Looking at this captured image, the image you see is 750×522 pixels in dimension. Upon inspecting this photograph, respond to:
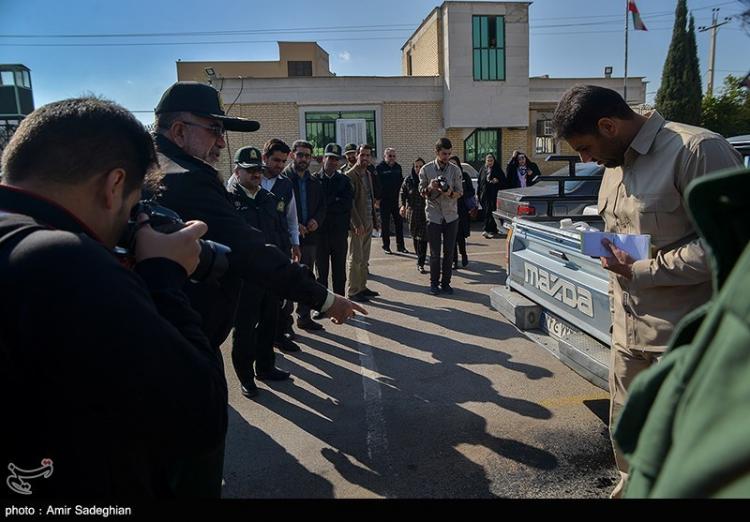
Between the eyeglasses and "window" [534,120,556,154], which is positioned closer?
the eyeglasses

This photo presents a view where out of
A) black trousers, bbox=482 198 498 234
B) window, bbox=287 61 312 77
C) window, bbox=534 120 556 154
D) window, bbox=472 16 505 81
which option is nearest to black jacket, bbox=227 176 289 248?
black trousers, bbox=482 198 498 234

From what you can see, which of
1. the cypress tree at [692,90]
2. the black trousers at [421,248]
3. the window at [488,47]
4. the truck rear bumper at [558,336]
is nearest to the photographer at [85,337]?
the truck rear bumper at [558,336]

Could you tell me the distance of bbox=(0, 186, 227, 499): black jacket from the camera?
0.96 meters

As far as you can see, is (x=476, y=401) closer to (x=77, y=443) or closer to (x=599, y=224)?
(x=599, y=224)

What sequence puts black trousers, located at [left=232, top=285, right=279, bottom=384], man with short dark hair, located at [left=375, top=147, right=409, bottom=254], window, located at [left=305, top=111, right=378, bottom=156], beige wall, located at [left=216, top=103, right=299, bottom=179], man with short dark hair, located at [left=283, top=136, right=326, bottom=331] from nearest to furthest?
1. black trousers, located at [left=232, top=285, right=279, bottom=384]
2. man with short dark hair, located at [left=283, top=136, right=326, bottom=331]
3. man with short dark hair, located at [left=375, top=147, right=409, bottom=254]
4. beige wall, located at [left=216, top=103, right=299, bottom=179]
5. window, located at [left=305, top=111, right=378, bottom=156]

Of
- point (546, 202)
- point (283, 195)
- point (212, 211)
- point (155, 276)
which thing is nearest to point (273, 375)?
point (283, 195)

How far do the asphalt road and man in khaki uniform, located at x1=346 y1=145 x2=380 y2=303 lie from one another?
4.06ft

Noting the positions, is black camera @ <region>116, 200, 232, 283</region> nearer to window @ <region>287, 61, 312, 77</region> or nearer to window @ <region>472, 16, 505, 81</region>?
window @ <region>472, 16, 505, 81</region>

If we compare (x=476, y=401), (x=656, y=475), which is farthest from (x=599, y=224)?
(x=656, y=475)

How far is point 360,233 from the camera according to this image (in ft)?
22.5

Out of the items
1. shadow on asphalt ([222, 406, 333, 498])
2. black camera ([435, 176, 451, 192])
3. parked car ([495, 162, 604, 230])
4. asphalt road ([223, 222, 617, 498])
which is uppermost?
black camera ([435, 176, 451, 192])

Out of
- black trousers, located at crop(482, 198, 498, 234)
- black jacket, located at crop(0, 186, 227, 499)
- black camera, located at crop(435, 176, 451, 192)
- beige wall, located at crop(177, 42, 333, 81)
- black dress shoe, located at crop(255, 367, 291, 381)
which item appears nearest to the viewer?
black jacket, located at crop(0, 186, 227, 499)

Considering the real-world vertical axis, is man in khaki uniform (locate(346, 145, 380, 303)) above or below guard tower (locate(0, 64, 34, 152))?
below

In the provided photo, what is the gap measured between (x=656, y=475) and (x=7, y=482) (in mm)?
1197
